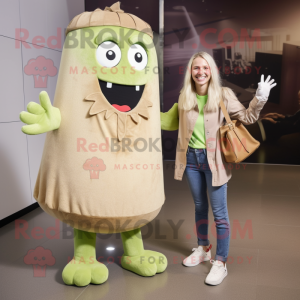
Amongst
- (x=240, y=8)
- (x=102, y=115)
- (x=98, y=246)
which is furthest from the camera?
(x=240, y=8)

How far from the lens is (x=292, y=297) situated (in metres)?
1.99

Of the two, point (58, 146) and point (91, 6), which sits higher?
point (91, 6)

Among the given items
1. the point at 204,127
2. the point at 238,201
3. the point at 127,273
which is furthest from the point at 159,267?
the point at 238,201

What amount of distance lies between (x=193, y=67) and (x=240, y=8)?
395cm

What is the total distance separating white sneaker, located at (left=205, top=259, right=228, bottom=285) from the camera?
2.12 meters

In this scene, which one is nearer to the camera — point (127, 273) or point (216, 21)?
point (127, 273)

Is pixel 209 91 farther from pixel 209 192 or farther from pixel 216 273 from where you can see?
pixel 216 273

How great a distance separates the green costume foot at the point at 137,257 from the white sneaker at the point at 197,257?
0.16 meters

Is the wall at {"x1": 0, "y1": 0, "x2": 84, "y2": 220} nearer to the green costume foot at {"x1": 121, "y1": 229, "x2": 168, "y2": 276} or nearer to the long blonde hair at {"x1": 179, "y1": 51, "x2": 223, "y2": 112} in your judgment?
the green costume foot at {"x1": 121, "y1": 229, "x2": 168, "y2": 276}

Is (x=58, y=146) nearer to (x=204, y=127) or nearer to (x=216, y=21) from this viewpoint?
(x=204, y=127)

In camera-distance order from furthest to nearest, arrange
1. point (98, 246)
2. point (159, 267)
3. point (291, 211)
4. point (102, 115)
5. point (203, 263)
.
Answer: point (291, 211) → point (98, 246) → point (203, 263) → point (159, 267) → point (102, 115)

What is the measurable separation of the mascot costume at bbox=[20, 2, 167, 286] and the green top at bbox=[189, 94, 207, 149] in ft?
0.99

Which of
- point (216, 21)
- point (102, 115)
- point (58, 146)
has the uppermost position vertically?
point (216, 21)

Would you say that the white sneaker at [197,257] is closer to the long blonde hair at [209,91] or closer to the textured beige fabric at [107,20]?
the long blonde hair at [209,91]
